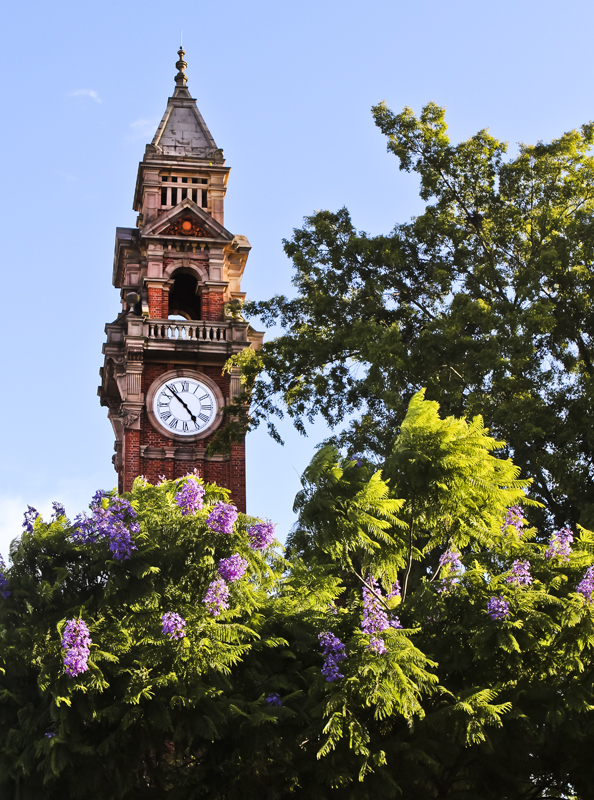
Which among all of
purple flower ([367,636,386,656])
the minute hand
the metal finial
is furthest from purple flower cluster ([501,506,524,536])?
the metal finial

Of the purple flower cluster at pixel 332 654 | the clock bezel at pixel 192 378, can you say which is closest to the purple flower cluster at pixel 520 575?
the purple flower cluster at pixel 332 654

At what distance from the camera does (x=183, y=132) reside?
43.8 meters

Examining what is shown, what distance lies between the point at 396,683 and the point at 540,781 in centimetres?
336

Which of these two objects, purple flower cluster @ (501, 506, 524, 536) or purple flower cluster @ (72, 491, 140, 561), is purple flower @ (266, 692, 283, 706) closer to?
purple flower cluster @ (72, 491, 140, 561)

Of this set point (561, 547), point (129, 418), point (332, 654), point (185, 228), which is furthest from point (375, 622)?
point (185, 228)

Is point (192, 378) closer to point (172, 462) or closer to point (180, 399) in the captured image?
point (180, 399)

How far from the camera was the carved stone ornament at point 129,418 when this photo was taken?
123 ft

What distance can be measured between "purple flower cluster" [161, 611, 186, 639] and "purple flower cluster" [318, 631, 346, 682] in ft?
6.12

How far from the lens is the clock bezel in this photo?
37969 mm

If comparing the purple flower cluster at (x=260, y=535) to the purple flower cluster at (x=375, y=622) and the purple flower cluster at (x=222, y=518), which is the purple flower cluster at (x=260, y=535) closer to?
the purple flower cluster at (x=222, y=518)

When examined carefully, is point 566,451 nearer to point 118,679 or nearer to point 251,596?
point 251,596

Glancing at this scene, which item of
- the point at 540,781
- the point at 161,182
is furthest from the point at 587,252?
the point at 161,182

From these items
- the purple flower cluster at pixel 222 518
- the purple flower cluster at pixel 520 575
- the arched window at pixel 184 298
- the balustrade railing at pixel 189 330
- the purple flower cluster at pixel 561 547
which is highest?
the arched window at pixel 184 298

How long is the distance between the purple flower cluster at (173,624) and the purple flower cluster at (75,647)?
999mm
